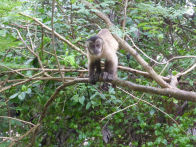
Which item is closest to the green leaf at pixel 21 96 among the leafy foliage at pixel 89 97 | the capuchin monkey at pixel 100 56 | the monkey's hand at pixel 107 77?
the leafy foliage at pixel 89 97

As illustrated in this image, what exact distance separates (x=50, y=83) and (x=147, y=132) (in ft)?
7.15

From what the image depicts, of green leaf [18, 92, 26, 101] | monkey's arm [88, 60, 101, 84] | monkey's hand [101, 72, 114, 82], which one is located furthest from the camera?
monkey's arm [88, 60, 101, 84]

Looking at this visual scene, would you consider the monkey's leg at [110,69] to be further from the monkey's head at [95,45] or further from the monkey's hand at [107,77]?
the monkey's head at [95,45]

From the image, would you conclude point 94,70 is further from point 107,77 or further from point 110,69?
point 107,77

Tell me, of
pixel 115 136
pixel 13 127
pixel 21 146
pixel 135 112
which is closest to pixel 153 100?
pixel 135 112

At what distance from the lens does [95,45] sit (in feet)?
12.3

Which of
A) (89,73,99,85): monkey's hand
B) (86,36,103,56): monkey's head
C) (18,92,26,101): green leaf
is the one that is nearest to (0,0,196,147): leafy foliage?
(18,92,26,101): green leaf

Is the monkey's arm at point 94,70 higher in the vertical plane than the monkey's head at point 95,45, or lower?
lower

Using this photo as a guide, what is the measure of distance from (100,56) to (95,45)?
0.31 m

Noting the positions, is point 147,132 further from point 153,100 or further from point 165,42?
point 165,42

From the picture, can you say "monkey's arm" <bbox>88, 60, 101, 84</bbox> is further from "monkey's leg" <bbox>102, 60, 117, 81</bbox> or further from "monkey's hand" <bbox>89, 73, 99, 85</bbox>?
"monkey's leg" <bbox>102, 60, 117, 81</bbox>

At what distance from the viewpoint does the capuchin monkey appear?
12.1ft

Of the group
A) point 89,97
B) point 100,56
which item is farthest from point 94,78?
point 89,97

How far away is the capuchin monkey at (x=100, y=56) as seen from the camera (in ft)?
12.1
